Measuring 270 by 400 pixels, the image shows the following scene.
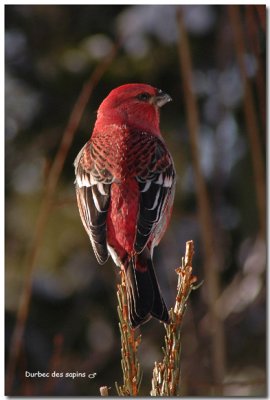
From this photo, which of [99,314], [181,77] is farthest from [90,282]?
[181,77]

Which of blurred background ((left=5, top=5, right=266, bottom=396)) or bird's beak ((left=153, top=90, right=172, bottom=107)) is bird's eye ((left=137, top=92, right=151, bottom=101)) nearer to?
bird's beak ((left=153, top=90, right=172, bottom=107))

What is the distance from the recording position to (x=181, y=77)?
10.5ft

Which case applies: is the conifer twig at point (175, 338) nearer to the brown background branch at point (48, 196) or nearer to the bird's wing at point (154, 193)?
the bird's wing at point (154, 193)

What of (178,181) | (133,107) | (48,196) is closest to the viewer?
(133,107)

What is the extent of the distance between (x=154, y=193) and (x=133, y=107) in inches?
15.8

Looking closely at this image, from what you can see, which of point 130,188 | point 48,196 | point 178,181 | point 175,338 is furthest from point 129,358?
point 178,181

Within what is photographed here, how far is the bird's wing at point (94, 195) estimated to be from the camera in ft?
8.01

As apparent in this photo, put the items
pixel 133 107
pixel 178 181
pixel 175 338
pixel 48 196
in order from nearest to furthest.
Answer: pixel 175 338
pixel 133 107
pixel 48 196
pixel 178 181

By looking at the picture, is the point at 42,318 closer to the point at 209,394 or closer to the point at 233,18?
the point at 209,394

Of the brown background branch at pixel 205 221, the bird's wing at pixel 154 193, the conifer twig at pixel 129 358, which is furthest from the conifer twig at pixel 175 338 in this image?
the brown background branch at pixel 205 221

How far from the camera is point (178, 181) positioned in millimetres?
3076

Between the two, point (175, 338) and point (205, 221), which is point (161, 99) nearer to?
point (205, 221)

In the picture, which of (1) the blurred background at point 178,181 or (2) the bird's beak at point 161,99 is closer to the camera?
(2) the bird's beak at point 161,99

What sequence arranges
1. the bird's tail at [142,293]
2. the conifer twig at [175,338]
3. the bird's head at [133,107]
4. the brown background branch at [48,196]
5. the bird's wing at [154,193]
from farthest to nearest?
1. the brown background branch at [48,196]
2. the bird's head at [133,107]
3. the bird's wing at [154,193]
4. the bird's tail at [142,293]
5. the conifer twig at [175,338]
